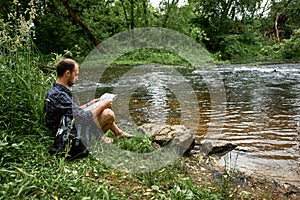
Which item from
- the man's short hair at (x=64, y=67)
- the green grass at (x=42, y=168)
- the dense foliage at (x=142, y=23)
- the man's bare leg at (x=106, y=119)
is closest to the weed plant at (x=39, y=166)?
the green grass at (x=42, y=168)

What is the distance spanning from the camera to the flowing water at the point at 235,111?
355 centimetres

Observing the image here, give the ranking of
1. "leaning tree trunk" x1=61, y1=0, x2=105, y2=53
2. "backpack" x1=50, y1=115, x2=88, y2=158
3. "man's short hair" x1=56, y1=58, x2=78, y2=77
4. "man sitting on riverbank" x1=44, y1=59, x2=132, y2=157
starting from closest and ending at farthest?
"backpack" x1=50, y1=115, x2=88, y2=158
"man sitting on riverbank" x1=44, y1=59, x2=132, y2=157
"man's short hair" x1=56, y1=58, x2=78, y2=77
"leaning tree trunk" x1=61, y1=0, x2=105, y2=53

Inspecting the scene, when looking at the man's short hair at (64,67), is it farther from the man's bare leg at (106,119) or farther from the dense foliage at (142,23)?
the dense foliage at (142,23)

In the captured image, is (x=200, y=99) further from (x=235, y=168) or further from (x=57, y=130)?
(x=57, y=130)

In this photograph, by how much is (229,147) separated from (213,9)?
73.5 ft

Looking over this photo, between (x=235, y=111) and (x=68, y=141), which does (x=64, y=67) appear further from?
(x=235, y=111)

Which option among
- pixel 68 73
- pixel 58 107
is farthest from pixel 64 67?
pixel 58 107

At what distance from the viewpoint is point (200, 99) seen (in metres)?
6.96

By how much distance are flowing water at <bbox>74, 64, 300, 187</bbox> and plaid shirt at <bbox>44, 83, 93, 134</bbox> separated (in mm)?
1666

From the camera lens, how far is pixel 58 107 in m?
2.79

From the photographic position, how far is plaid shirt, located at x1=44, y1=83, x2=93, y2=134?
9.20 ft

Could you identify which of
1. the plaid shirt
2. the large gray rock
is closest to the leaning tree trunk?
the large gray rock

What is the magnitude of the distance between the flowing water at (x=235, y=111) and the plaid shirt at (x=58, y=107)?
5.46 feet

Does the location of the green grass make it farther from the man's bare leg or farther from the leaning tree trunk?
the leaning tree trunk
